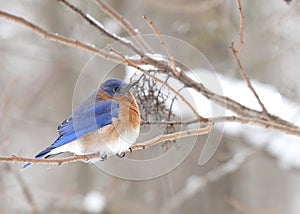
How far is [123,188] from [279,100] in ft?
5.45

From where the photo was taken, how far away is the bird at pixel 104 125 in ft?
6.84

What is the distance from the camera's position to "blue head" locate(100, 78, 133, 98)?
202cm

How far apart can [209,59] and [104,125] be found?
290 cm

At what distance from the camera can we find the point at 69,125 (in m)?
2.32

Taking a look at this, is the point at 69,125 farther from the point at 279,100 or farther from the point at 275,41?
the point at 275,41

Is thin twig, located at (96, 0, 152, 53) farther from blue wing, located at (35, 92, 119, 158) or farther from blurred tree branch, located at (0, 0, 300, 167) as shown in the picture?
blue wing, located at (35, 92, 119, 158)

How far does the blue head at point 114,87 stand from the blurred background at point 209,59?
5.96 feet

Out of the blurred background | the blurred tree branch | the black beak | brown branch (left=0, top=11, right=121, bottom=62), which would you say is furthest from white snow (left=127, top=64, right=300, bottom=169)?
the black beak

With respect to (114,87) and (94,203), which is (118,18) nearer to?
(114,87)

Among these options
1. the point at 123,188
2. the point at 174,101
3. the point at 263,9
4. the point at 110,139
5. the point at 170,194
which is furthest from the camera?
the point at 263,9

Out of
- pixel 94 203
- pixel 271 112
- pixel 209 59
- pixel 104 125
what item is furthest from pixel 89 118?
pixel 209 59

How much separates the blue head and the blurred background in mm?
1817

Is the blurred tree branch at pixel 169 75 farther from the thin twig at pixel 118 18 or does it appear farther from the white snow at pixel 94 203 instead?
the white snow at pixel 94 203

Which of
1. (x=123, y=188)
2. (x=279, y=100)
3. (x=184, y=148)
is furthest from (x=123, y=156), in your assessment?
(x=123, y=188)
